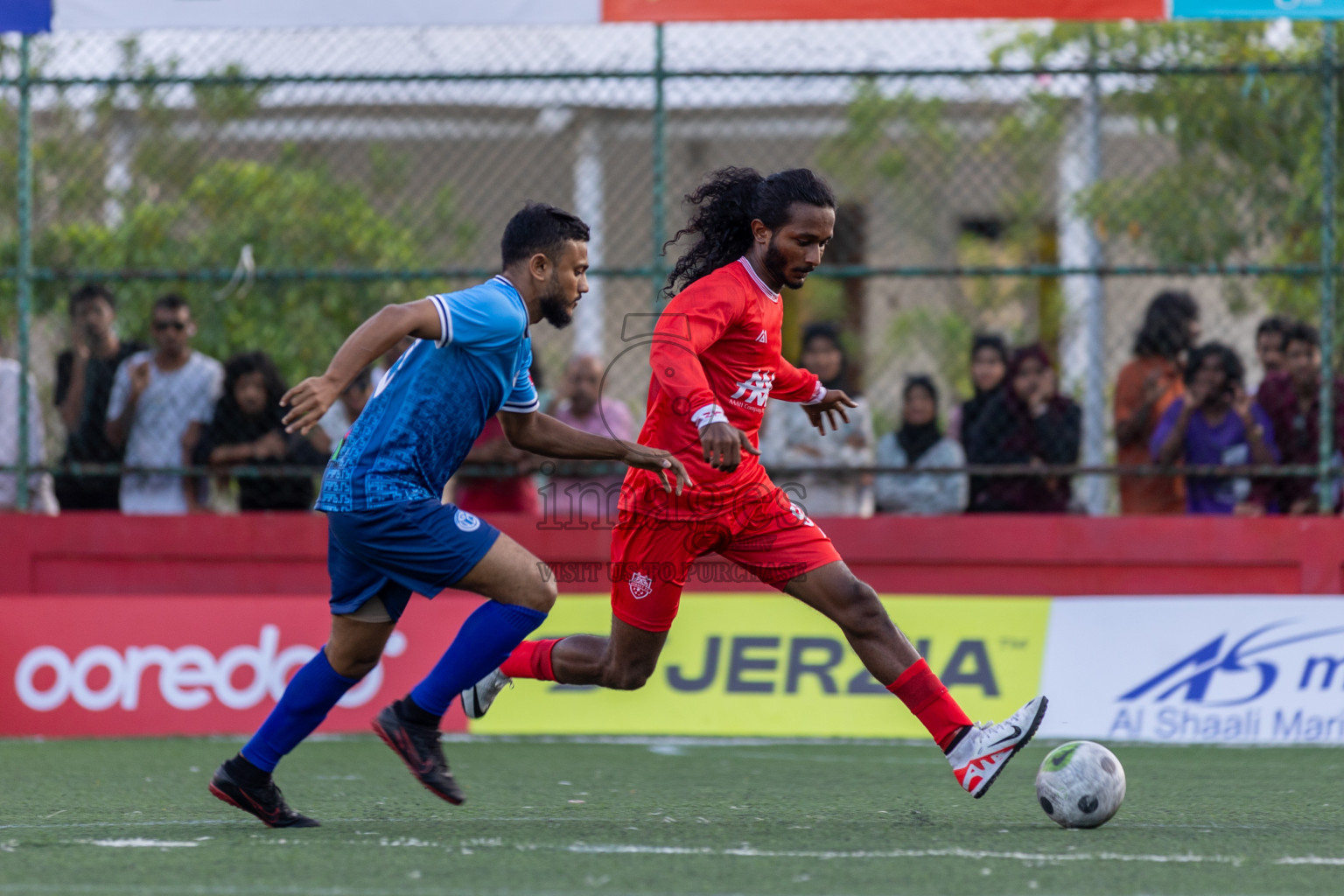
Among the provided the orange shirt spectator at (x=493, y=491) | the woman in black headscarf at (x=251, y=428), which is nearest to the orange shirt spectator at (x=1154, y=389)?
the orange shirt spectator at (x=493, y=491)

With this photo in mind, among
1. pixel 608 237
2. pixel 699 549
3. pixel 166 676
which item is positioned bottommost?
pixel 166 676

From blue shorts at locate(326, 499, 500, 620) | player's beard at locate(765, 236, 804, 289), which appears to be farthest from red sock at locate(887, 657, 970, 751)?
blue shorts at locate(326, 499, 500, 620)

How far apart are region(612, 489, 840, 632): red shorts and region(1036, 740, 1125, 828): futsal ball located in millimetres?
994

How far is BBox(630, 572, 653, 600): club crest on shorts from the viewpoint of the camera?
5320 mm

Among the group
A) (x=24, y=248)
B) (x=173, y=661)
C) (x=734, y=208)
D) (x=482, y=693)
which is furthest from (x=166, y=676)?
(x=734, y=208)

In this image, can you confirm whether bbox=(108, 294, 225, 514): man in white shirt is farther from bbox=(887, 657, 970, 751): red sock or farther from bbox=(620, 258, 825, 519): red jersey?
bbox=(887, 657, 970, 751): red sock

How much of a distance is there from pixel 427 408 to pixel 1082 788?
7.58ft

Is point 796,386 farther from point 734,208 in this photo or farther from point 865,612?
point 865,612

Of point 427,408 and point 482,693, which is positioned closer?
point 427,408

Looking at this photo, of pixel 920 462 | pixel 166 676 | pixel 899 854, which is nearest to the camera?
pixel 899 854

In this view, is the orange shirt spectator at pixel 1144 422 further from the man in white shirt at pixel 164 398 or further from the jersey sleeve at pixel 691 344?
the man in white shirt at pixel 164 398

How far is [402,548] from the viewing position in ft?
15.5

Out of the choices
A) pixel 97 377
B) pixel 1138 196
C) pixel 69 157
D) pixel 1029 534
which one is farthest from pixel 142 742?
pixel 1138 196

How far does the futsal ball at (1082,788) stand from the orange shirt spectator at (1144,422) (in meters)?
3.99
